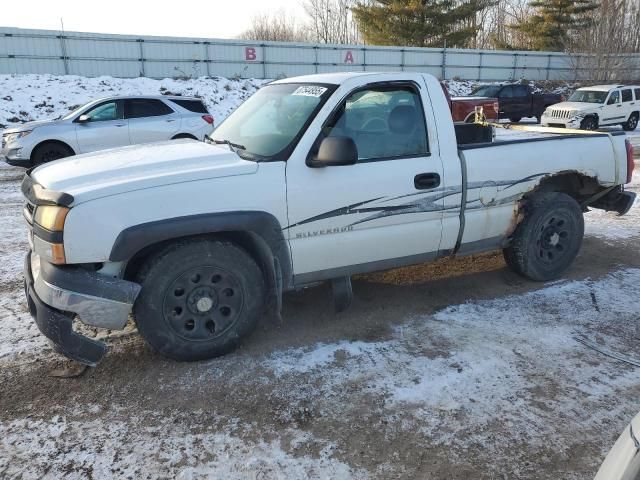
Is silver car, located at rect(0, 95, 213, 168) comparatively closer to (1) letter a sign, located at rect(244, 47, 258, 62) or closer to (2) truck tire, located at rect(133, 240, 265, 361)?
(2) truck tire, located at rect(133, 240, 265, 361)

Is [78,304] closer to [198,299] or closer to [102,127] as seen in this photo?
[198,299]

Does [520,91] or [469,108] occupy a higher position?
[520,91]

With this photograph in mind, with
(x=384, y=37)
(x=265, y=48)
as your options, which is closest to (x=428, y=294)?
(x=265, y=48)

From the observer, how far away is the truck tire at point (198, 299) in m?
3.33

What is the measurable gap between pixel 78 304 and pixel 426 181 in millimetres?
2530

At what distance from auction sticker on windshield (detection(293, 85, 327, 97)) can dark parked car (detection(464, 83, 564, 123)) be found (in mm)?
20011

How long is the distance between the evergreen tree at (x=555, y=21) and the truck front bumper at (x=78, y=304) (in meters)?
47.0

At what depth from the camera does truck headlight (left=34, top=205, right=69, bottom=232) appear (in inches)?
119

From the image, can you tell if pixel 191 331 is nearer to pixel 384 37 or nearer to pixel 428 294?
pixel 428 294

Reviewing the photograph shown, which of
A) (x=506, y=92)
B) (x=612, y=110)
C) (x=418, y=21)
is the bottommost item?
(x=612, y=110)

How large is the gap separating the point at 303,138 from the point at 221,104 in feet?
69.4

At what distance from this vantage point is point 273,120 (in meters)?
4.02

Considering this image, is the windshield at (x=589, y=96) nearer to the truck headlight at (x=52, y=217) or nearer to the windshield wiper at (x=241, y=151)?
the windshield wiper at (x=241, y=151)

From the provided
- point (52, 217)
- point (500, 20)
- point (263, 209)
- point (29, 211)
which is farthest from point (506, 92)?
point (500, 20)
